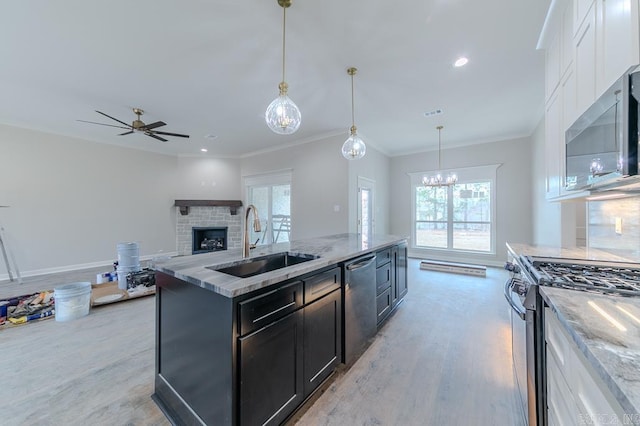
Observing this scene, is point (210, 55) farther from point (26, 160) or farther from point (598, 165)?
point (26, 160)

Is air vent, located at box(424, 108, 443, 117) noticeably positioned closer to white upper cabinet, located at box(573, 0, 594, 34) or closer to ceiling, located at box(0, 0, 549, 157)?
ceiling, located at box(0, 0, 549, 157)

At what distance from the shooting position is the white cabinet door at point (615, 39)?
966 millimetres

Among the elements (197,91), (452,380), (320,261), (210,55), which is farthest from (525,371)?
(197,91)

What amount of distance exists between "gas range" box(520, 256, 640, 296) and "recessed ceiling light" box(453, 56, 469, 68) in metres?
2.28


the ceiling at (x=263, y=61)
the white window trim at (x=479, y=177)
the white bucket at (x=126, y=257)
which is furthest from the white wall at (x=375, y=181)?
the white bucket at (x=126, y=257)

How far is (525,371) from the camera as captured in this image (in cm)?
138

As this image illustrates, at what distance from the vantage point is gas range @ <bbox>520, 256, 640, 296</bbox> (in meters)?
1.09

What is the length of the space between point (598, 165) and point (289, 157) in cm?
541

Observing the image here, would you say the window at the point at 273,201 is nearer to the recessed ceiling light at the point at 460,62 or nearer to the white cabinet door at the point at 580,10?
the recessed ceiling light at the point at 460,62

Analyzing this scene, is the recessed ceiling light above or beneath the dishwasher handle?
above

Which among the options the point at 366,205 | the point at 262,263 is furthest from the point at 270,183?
the point at 262,263

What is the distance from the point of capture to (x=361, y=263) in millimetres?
2152

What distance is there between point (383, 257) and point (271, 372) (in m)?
1.69

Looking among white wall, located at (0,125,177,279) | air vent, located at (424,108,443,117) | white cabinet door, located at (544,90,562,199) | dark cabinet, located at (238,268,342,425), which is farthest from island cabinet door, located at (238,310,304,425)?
white wall, located at (0,125,177,279)
